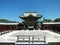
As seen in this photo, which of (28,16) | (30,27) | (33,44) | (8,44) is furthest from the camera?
(28,16)

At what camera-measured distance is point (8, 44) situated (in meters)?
9.27

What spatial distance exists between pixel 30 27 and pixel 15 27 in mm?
5012

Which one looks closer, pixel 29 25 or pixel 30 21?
pixel 29 25

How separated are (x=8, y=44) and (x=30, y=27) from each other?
30.5 m

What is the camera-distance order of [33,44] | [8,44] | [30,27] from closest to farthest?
[8,44]
[33,44]
[30,27]

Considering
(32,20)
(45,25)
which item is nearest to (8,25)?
(32,20)

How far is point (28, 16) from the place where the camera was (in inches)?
1665

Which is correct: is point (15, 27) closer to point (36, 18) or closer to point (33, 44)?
point (36, 18)

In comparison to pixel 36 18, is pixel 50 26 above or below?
below

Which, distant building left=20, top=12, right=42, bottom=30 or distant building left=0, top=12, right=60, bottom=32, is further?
distant building left=20, top=12, right=42, bottom=30

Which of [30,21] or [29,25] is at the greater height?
[30,21]

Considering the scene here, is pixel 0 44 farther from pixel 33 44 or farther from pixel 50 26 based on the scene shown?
A: pixel 50 26

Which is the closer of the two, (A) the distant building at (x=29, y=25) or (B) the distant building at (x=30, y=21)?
(A) the distant building at (x=29, y=25)

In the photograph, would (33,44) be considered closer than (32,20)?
Yes
